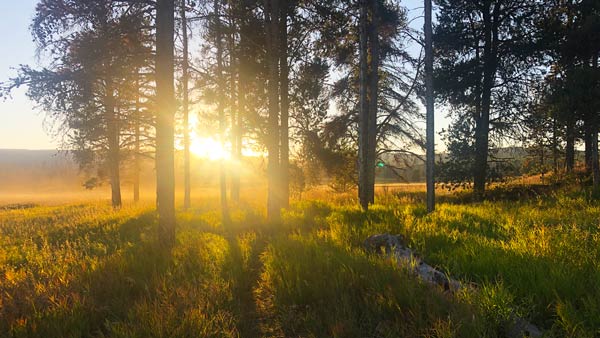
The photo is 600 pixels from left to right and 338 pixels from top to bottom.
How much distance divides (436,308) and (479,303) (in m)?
0.36

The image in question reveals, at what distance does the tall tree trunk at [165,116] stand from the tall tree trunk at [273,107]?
305cm

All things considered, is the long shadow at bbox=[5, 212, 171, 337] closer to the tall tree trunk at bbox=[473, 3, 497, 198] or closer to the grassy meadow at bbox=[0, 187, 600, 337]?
the grassy meadow at bbox=[0, 187, 600, 337]

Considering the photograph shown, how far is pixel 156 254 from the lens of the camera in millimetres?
5750

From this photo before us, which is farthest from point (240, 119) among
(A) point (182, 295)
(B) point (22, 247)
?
(A) point (182, 295)

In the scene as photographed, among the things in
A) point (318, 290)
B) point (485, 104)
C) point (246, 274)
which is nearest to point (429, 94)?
point (485, 104)

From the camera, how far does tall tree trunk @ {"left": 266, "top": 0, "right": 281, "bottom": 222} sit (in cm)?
905

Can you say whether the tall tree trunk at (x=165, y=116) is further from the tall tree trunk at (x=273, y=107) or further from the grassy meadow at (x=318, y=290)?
the tall tree trunk at (x=273, y=107)

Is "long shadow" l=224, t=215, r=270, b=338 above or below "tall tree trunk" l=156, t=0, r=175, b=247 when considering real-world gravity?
below

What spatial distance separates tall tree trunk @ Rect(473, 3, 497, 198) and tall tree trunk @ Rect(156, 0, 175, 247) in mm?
13224

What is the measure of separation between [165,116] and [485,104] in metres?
14.3

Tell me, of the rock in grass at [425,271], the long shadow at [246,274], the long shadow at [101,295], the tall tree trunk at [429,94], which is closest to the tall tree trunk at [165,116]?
the long shadow at [101,295]

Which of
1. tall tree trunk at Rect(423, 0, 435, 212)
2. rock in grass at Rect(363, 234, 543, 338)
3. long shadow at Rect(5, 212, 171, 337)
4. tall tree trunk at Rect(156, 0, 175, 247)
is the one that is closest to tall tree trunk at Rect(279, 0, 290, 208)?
tall tree trunk at Rect(156, 0, 175, 247)

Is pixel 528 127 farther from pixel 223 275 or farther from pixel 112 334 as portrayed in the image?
pixel 112 334

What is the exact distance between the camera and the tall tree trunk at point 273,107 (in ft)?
29.7
